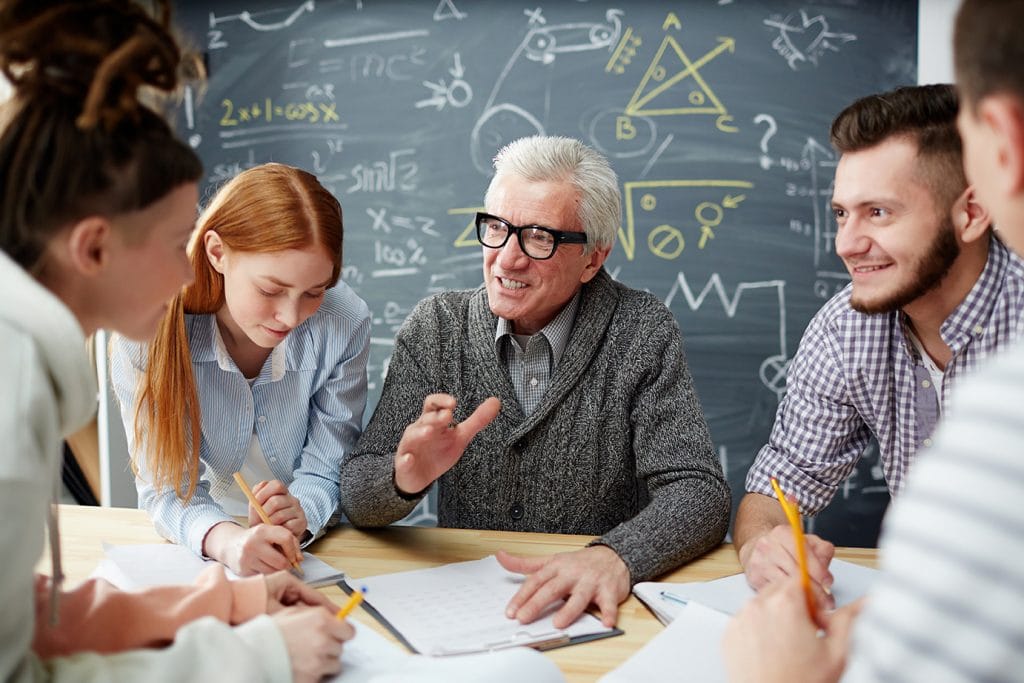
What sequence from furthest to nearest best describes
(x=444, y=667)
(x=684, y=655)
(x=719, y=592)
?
1. (x=719, y=592)
2. (x=684, y=655)
3. (x=444, y=667)

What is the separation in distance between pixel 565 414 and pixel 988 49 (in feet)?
4.25

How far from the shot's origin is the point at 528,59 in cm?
314

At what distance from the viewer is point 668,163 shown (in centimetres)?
309

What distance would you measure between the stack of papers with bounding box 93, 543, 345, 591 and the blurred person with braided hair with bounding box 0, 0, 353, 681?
0.34m

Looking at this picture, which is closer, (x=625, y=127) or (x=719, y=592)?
(x=719, y=592)

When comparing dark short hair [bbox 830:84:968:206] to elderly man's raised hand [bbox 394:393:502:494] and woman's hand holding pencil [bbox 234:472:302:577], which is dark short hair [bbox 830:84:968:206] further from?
woman's hand holding pencil [bbox 234:472:302:577]

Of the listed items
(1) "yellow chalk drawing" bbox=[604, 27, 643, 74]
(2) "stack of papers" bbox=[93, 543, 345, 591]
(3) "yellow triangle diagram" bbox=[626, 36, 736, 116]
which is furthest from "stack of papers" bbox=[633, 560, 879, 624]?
(1) "yellow chalk drawing" bbox=[604, 27, 643, 74]

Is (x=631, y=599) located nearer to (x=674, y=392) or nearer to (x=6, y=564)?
(x=674, y=392)

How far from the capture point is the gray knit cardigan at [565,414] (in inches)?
74.1

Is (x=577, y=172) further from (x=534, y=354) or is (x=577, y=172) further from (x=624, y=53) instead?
(x=624, y=53)

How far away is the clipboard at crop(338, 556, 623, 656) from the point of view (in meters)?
1.24

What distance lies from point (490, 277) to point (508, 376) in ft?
0.71

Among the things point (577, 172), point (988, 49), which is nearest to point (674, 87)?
point (577, 172)

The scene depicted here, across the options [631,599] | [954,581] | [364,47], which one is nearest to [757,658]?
[954,581]
